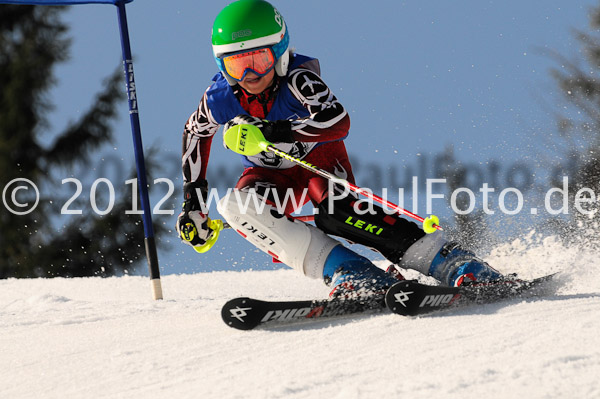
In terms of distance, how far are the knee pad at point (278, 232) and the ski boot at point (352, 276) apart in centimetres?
5

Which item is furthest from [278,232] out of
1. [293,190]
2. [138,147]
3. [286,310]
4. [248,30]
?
[138,147]

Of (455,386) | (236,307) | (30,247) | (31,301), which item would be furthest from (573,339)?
(30,247)

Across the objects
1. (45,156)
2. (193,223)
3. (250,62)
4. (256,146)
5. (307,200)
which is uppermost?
(250,62)

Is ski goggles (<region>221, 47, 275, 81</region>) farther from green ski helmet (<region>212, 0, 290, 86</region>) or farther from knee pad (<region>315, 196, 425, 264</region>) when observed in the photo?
knee pad (<region>315, 196, 425, 264</region>)

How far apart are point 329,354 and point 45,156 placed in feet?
A: 48.6

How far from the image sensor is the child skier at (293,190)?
3602 millimetres

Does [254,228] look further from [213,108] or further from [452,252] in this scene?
[452,252]

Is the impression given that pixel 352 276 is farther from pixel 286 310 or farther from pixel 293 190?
pixel 293 190

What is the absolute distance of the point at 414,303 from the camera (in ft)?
9.94

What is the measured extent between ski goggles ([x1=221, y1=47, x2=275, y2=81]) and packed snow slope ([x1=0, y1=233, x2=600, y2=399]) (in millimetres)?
1300

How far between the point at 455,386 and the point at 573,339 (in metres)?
0.62

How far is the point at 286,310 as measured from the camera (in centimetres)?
310

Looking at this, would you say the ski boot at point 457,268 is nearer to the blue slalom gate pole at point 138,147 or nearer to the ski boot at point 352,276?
the ski boot at point 352,276

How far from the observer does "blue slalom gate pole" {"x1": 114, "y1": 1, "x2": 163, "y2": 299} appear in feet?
18.2
